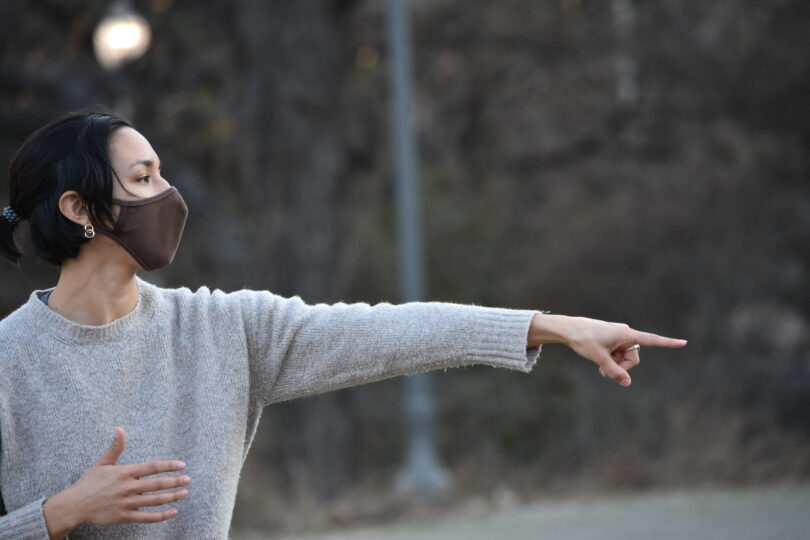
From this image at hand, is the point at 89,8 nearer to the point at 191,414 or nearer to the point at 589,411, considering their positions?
the point at 589,411

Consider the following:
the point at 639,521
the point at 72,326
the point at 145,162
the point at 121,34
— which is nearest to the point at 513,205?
the point at 121,34

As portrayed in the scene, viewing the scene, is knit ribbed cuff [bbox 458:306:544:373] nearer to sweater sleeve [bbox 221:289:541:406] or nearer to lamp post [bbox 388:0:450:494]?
sweater sleeve [bbox 221:289:541:406]

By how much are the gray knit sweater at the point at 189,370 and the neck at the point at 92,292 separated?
38 mm

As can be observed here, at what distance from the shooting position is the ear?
289 cm

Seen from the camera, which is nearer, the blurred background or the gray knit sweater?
the gray knit sweater

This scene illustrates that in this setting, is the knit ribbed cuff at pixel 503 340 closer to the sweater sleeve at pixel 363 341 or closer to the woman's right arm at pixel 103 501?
the sweater sleeve at pixel 363 341

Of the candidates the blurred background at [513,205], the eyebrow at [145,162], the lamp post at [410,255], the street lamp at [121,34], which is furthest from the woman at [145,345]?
the street lamp at [121,34]

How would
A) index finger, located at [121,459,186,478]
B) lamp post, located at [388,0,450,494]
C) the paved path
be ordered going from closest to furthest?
index finger, located at [121,459,186,478] → the paved path → lamp post, located at [388,0,450,494]

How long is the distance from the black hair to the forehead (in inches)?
0.6

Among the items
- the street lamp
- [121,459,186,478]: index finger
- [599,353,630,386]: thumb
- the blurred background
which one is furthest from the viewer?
the blurred background

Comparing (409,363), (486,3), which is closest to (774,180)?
(486,3)

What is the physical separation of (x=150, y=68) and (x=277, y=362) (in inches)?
477

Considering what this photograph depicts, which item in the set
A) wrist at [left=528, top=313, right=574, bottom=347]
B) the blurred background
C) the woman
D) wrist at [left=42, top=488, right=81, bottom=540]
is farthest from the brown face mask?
the blurred background

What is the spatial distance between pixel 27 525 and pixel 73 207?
77 cm
